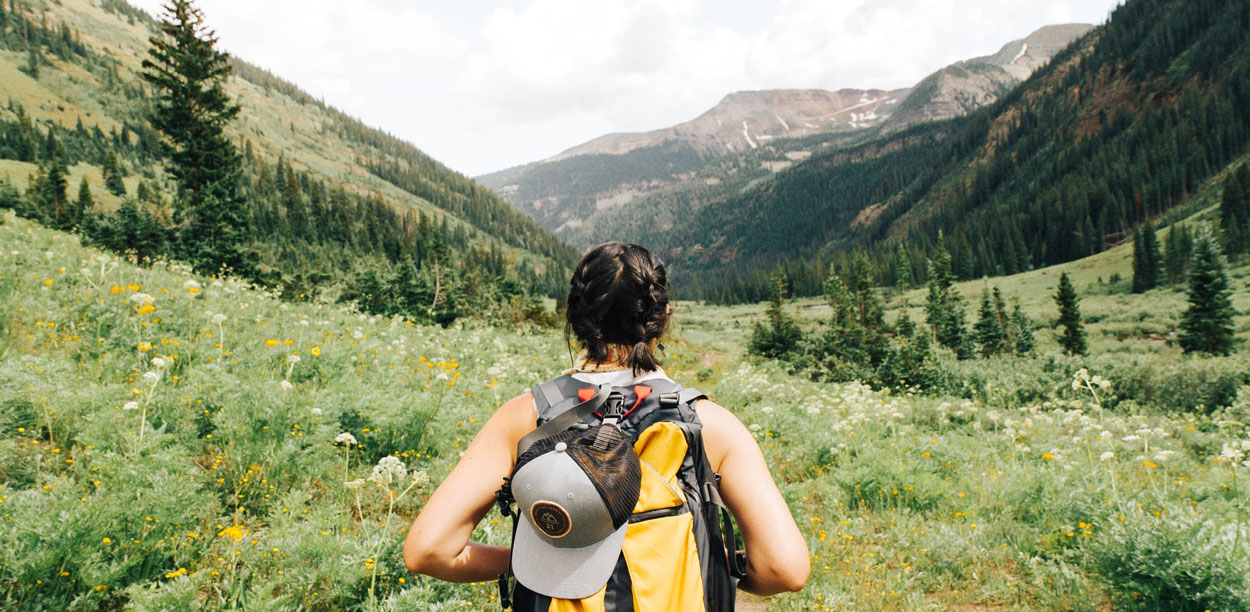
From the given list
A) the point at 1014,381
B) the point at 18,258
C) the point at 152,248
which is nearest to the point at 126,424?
the point at 18,258

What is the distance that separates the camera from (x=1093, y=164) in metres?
107

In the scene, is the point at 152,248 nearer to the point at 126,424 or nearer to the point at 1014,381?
the point at 126,424

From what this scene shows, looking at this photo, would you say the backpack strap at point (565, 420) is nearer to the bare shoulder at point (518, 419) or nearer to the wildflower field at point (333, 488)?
the bare shoulder at point (518, 419)

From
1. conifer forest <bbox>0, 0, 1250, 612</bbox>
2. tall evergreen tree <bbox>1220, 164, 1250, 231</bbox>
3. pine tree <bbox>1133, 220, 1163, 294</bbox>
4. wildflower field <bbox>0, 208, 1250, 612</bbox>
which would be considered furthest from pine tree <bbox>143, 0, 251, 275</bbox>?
tall evergreen tree <bbox>1220, 164, 1250, 231</bbox>

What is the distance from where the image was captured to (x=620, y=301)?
77.4 inches

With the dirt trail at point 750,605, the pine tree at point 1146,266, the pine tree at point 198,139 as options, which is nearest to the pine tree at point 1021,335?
the pine tree at point 1146,266

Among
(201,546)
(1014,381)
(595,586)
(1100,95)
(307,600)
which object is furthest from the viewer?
(1100,95)

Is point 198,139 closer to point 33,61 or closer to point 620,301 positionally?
point 620,301

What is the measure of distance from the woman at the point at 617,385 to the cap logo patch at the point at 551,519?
37 cm


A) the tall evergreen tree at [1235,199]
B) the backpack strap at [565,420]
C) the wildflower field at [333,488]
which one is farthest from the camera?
the tall evergreen tree at [1235,199]

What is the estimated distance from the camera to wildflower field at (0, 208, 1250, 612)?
10.5 feet

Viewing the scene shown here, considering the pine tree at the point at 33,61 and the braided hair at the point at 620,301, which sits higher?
the pine tree at the point at 33,61

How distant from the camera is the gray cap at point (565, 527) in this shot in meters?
1.53

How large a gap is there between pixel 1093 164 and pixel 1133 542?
454 feet
